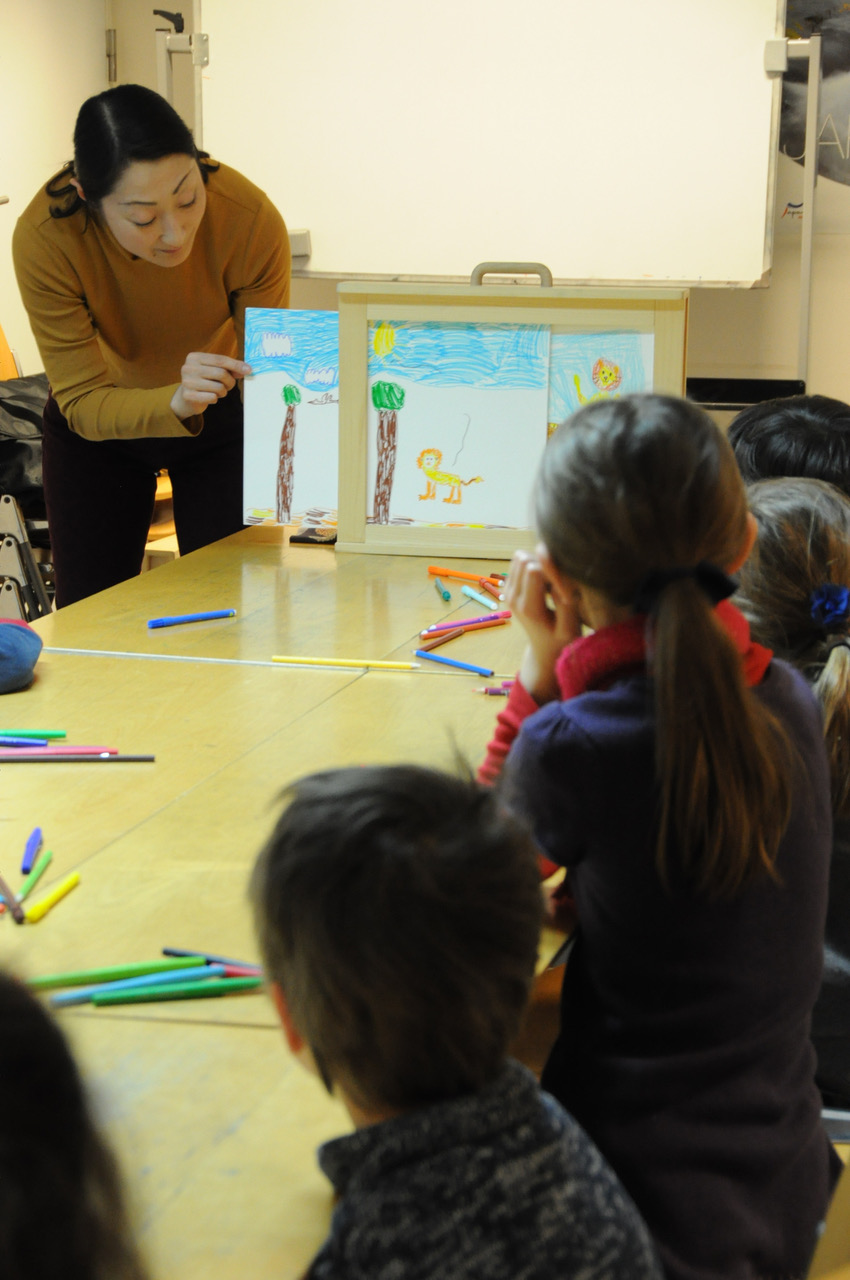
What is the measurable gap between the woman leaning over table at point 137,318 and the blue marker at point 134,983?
135 cm

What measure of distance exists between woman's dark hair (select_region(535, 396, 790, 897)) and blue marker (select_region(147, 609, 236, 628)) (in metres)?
0.90

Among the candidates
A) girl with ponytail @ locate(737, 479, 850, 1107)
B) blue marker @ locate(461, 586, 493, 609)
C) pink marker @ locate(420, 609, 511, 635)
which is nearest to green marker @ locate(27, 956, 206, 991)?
girl with ponytail @ locate(737, 479, 850, 1107)

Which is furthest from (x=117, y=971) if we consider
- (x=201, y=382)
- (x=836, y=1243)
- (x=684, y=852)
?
(x=201, y=382)

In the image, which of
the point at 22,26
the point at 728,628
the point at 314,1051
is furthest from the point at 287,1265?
the point at 22,26

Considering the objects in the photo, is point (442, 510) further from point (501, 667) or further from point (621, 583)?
point (621, 583)

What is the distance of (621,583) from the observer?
0.93 m

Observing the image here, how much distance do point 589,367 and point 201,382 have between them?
2.10 ft

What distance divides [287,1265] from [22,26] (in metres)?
4.34

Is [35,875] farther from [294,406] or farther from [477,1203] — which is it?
[294,406]

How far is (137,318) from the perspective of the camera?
2.27 m

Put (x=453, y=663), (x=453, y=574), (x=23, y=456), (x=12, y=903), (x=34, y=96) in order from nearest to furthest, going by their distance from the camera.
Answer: (x=12, y=903), (x=453, y=663), (x=453, y=574), (x=23, y=456), (x=34, y=96)

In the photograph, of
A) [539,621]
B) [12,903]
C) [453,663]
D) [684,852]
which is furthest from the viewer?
[453,663]

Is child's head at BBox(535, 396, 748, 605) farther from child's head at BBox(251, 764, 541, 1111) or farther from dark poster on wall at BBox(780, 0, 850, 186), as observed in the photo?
dark poster on wall at BBox(780, 0, 850, 186)

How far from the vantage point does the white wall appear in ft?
13.4
